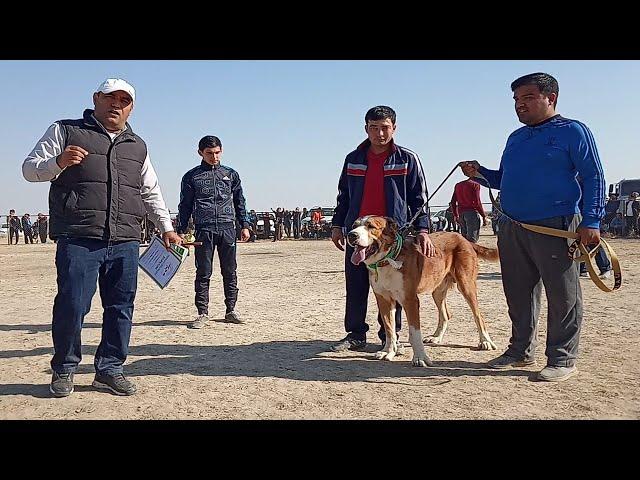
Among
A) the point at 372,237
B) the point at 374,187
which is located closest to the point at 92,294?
the point at 372,237

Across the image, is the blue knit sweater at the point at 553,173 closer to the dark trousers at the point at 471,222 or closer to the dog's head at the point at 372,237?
the dog's head at the point at 372,237

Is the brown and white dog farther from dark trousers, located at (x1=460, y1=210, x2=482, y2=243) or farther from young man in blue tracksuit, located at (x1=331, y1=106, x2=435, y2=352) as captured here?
dark trousers, located at (x1=460, y1=210, x2=482, y2=243)

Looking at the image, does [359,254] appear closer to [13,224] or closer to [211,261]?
[211,261]

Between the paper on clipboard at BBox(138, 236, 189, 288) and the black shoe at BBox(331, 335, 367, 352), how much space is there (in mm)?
1740

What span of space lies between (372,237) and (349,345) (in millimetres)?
1257

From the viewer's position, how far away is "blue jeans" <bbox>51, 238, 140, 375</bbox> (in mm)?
3834

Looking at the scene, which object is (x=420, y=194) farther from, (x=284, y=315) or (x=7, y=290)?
(x=7, y=290)

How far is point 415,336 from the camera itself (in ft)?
15.5

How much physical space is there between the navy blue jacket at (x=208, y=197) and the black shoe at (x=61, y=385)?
10.0 feet

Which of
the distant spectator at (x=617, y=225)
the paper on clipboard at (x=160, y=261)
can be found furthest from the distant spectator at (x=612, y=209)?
the paper on clipboard at (x=160, y=261)

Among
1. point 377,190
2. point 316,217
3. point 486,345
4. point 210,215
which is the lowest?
point 486,345

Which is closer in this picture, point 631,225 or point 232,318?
point 232,318

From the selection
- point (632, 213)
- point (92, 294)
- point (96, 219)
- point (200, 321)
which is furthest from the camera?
point (632, 213)

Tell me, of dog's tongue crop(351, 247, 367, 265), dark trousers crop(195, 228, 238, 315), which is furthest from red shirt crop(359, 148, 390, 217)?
dark trousers crop(195, 228, 238, 315)
